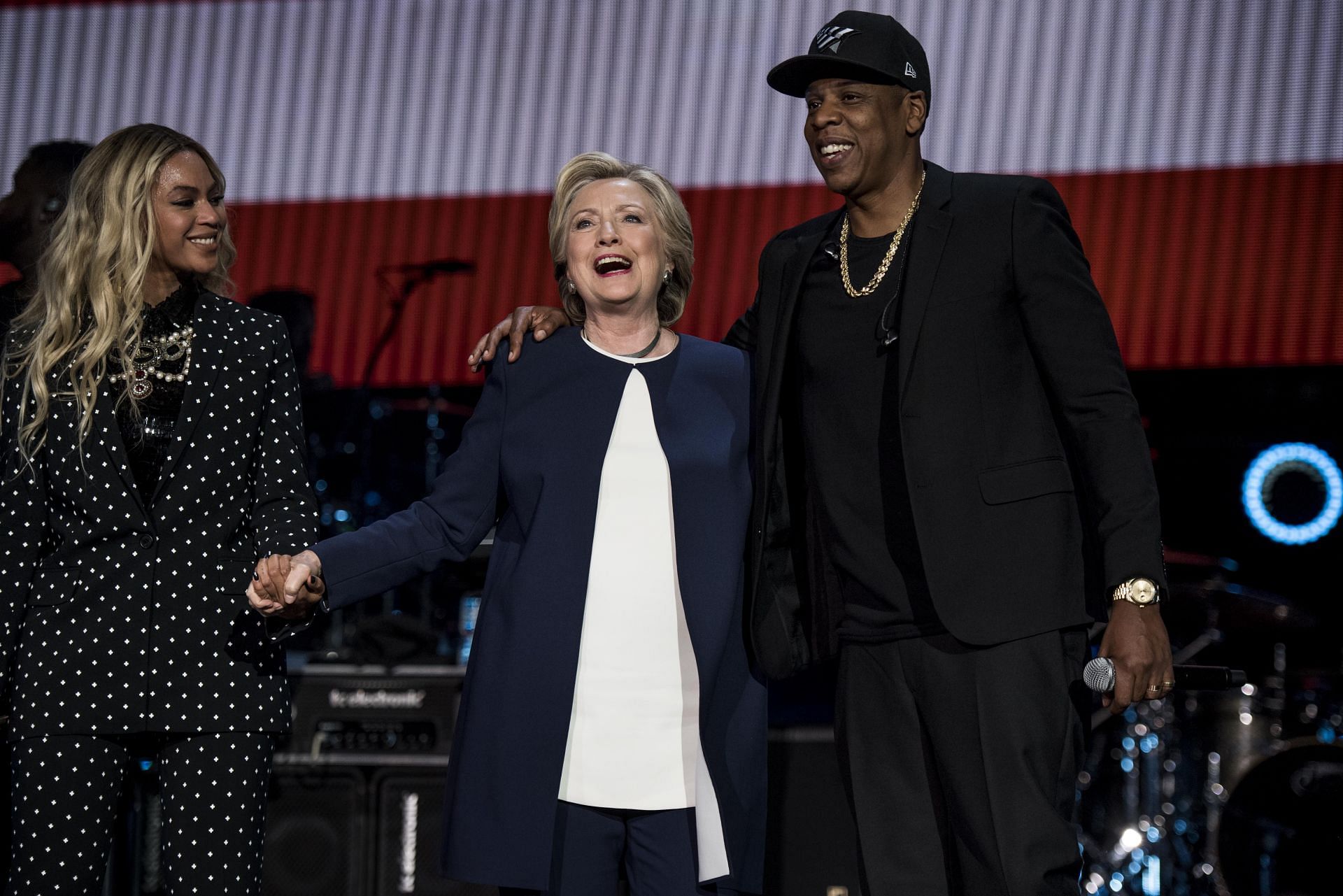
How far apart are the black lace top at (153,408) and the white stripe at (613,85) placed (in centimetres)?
338

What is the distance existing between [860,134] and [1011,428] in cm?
52

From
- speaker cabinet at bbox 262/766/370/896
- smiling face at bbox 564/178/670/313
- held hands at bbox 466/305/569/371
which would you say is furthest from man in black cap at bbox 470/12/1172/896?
speaker cabinet at bbox 262/766/370/896

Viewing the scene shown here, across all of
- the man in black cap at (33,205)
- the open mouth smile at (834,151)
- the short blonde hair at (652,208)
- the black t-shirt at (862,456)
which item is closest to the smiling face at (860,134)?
the open mouth smile at (834,151)

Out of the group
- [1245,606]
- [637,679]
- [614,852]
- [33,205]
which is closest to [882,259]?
[637,679]

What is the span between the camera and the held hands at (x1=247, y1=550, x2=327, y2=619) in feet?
6.80

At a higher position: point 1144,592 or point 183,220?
point 183,220

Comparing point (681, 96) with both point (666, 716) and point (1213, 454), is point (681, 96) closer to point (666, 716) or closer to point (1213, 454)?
point (1213, 454)

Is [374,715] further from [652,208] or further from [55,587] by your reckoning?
[652,208]

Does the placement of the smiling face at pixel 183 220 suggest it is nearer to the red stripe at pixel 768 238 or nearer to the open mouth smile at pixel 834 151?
the open mouth smile at pixel 834 151

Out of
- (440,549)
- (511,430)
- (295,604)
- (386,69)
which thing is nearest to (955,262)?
(511,430)

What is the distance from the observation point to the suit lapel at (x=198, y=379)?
2162 mm

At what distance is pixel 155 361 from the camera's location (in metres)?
2.23

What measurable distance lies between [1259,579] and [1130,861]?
187 cm

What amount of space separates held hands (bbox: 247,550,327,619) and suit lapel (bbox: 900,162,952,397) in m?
0.94
